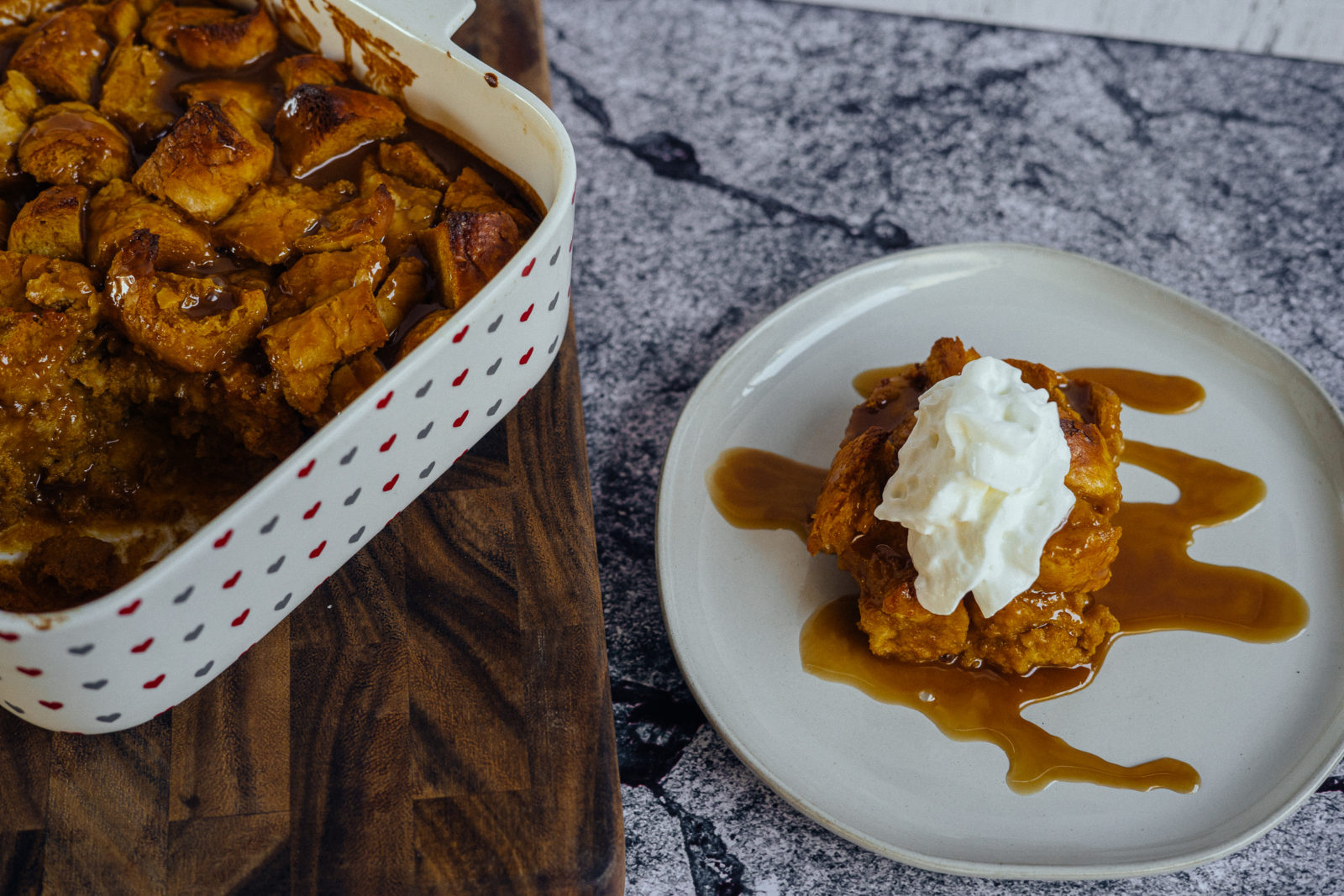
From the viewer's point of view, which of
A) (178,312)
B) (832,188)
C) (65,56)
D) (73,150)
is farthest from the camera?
(832,188)

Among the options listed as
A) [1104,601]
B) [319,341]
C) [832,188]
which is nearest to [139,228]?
[319,341]

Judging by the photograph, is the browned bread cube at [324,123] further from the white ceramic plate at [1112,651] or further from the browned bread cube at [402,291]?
the white ceramic plate at [1112,651]

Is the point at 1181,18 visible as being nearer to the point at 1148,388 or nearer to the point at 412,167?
the point at 1148,388

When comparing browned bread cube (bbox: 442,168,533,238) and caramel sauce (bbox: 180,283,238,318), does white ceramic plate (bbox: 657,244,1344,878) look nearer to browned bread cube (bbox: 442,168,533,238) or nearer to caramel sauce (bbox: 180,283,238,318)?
browned bread cube (bbox: 442,168,533,238)

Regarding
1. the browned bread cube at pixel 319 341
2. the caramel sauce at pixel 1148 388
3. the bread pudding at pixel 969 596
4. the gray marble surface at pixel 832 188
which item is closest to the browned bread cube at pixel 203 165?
the browned bread cube at pixel 319 341

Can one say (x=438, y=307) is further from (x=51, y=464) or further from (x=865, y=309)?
(x=865, y=309)

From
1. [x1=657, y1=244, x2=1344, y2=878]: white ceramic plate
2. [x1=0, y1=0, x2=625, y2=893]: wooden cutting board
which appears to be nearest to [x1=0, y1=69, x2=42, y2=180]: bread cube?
[x1=0, y1=0, x2=625, y2=893]: wooden cutting board
